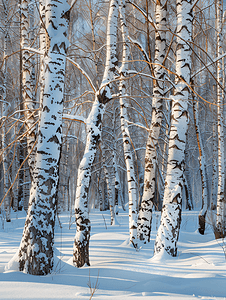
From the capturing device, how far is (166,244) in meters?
3.70

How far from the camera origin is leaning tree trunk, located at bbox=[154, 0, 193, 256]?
3.73 metres

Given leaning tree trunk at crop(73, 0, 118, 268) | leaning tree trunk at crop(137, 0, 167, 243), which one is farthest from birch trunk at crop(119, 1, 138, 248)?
leaning tree trunk at crop(73, 0, 118, 268)

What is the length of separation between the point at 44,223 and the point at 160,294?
1.33 metres

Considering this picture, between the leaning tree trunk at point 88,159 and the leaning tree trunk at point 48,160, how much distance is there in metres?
0.58

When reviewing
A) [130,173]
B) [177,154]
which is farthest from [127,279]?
[130,173]

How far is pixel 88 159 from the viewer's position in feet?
11.4

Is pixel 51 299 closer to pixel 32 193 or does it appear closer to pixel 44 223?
pixel 44 223

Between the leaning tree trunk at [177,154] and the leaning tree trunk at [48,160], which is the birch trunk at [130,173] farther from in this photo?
the leaning tree trunk at [48,160]

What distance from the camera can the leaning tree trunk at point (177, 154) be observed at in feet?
12.2

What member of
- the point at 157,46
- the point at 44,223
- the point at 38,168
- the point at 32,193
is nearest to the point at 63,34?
the point at 38,168

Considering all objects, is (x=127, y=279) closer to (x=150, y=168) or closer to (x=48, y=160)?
(x=48, y=160)

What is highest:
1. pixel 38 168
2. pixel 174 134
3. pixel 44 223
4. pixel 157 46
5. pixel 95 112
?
pixel 157 46

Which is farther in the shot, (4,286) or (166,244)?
(166,244)

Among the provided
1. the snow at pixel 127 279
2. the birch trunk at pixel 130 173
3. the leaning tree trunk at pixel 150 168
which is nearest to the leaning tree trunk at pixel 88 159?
the snow at pixel 127 279
